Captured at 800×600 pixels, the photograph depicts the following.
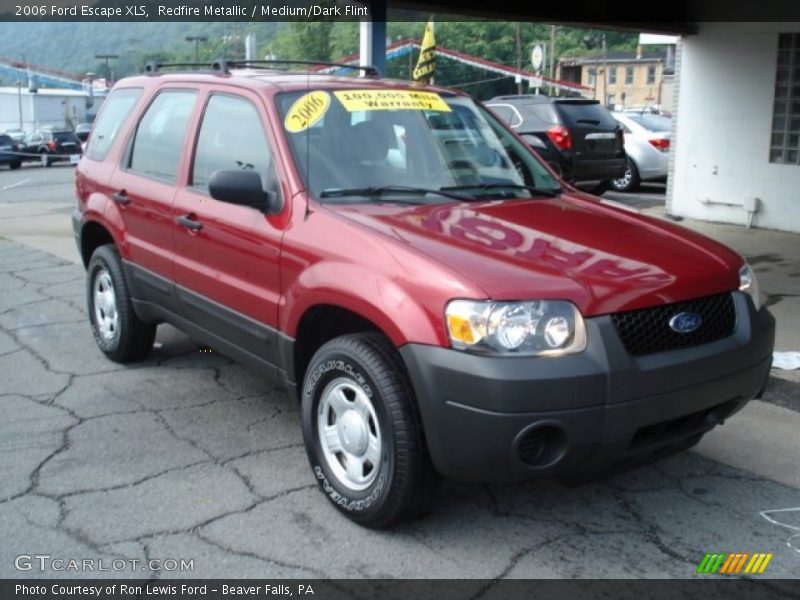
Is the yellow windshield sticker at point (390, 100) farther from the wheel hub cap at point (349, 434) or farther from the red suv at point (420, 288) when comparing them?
the wheel hub cap at point (349, 434)

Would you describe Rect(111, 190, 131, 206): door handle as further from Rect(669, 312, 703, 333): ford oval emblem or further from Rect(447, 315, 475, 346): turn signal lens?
Rect(669, 312, 703, 333): ford oval emblem

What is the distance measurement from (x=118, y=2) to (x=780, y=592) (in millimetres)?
13721

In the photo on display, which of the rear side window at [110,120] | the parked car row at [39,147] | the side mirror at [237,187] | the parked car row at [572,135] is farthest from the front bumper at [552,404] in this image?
the parked car row at [39,147]

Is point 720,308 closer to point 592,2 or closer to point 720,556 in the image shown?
point 720,556

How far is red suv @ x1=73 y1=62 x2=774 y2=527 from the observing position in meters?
3.11

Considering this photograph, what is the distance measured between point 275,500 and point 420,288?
1.29 meters

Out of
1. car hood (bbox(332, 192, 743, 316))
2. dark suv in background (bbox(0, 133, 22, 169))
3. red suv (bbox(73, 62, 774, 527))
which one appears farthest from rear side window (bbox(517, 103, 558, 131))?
dark suv in background (bbox(0, 133, 22, 169))

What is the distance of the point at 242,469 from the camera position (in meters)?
4.19

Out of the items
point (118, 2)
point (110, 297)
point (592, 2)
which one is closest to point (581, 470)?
point (110, 297)

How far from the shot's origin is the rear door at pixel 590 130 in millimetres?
13625

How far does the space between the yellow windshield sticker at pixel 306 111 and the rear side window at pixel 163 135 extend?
0.92 metres

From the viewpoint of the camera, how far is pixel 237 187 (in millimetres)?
3906

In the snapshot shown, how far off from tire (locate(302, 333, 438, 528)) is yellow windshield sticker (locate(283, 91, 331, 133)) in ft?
3.81
